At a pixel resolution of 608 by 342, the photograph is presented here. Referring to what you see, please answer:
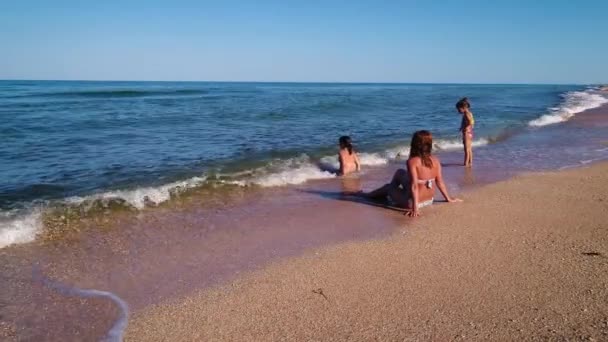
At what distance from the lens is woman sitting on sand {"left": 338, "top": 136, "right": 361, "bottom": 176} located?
8992 mm

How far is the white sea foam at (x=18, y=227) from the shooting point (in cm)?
528

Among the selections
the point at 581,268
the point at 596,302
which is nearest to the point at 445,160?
the point at 581,268

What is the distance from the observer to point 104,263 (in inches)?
182

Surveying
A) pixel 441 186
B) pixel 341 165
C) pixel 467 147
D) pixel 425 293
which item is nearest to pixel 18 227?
pixel 425 293

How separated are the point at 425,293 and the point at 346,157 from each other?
5522 mm

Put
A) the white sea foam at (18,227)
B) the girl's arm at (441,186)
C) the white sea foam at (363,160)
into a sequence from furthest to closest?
the white sea foam at (363,160), the girl's arm at (441,186), the white sea foam at (18,227)

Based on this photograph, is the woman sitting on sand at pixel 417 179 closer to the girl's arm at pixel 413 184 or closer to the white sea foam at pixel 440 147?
the girl's arm at pixel 413 184

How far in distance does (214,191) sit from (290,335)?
4772 millimetres

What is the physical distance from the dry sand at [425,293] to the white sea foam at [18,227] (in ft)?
8.99

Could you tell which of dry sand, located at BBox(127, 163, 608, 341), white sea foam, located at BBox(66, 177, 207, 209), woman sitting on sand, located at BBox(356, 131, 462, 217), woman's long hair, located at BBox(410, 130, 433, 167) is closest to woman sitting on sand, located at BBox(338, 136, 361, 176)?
woman sitting on sand, located at BBox(356, 131, 462, 217)

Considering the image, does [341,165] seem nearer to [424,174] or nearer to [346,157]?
[346,157]

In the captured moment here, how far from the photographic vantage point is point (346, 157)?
904cm

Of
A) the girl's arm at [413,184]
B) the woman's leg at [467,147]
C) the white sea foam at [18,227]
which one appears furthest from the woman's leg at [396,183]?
the white sea foam at [18,227]

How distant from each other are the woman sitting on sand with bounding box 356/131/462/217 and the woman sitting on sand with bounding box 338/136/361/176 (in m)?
2.41
